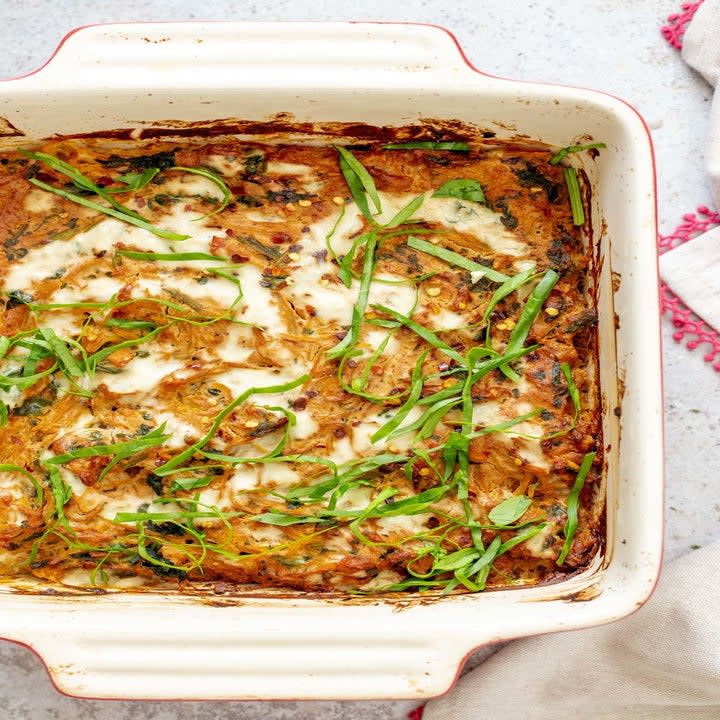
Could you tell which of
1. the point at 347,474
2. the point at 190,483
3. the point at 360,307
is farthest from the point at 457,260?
the point at 190,483

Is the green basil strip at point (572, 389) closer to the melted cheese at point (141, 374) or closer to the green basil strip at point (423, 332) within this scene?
the green basil strip at point (423, 332)

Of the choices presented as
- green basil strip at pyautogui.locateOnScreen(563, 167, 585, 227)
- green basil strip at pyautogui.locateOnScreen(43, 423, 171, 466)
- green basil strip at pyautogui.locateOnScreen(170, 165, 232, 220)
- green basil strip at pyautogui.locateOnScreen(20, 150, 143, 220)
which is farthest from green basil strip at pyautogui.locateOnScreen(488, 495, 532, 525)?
green basil strip at pyautogui.locateOnScreen(20, 150, 143, 220)

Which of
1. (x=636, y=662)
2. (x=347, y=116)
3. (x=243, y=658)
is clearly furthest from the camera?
(x=636, y=662)

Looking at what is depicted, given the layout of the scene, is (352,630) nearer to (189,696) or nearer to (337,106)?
(189,696)

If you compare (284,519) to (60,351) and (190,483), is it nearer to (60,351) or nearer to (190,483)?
(190,483)

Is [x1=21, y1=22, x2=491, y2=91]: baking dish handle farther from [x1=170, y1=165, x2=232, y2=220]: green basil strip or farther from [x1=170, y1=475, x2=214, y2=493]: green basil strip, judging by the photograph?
[x1=170, y1=475, x2=214, y2=493]: green basil strip

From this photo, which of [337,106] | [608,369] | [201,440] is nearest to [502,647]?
[608,369]
